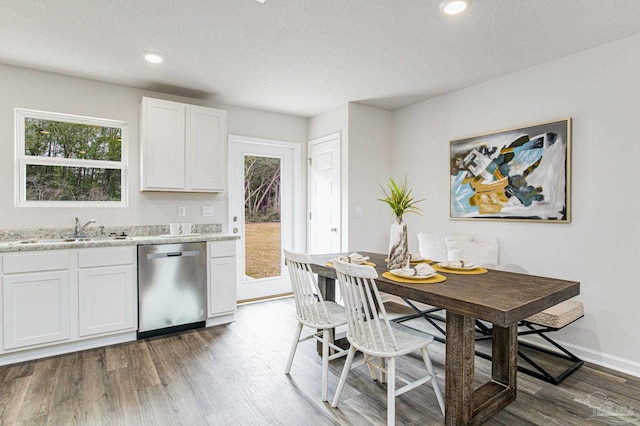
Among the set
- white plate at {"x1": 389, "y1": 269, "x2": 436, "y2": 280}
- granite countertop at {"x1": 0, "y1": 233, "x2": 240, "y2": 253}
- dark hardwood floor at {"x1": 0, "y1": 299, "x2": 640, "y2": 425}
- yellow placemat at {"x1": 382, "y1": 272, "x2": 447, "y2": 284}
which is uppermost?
granite countertop at {"x1": 0, "y1": 233, "x2": 240, "y2": 253}

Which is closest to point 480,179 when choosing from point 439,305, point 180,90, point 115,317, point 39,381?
point 439,305

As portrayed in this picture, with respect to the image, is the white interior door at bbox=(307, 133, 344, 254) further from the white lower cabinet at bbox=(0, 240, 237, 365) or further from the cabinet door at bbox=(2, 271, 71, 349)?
the cabinet door at bbox=(2, 271, 71, 349)

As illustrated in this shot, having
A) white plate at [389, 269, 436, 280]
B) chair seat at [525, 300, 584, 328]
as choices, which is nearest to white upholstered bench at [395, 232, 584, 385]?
chair seat at [525, 300, 584, 328]

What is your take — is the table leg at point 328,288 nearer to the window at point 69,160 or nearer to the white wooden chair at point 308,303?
the white wooden chair at point 308,303

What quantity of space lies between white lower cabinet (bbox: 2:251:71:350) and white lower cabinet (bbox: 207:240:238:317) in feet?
3.95

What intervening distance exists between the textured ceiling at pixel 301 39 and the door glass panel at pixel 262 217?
1.24m

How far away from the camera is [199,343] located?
125 inches

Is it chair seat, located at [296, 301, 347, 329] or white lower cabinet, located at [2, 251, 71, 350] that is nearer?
chair seat, located at [296, 301, 347, 329]

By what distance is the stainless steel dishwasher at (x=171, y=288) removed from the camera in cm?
324

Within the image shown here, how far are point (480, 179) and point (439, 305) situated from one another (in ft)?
7.17

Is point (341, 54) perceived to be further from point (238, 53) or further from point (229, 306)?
point (229, 306)

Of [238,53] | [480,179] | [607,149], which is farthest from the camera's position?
[480,179]

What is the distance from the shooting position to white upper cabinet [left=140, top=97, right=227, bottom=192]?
3.52m

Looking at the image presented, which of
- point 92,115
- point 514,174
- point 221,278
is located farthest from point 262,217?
point 514,174
